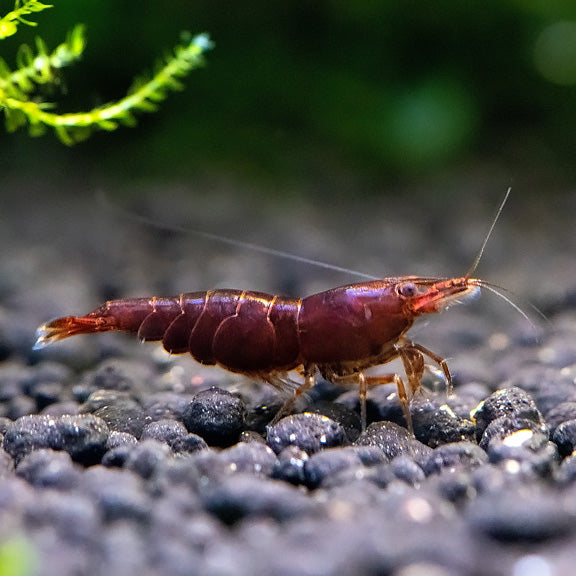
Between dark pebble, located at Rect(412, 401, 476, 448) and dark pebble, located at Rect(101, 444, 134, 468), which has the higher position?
dark pebble, located at Rect(101, 444, 134, 468)

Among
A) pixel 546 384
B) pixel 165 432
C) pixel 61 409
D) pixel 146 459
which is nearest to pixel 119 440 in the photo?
pixel 165 432

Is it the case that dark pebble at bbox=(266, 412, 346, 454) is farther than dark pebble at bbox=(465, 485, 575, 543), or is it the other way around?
dark pebble at bbox=(266, 412, 346, 454)

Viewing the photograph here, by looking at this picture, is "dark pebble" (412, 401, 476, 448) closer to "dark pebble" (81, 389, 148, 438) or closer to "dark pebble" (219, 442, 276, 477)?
"dark pebble" (219, 442, 276, 477)

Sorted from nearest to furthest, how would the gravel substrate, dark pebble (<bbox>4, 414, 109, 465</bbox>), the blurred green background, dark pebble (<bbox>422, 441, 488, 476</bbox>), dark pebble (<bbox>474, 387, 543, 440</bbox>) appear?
the gravel substrate < dark pebble (<bbox>422, 441, 488, 476</bbox>) < dark pebble (<bbox>4, 414, 109, 465</bbox>) < dark pebble (<bbox>474, 387, 543, 440</bbox>) < the blurred green background

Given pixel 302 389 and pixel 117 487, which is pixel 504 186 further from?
pixel 117 487

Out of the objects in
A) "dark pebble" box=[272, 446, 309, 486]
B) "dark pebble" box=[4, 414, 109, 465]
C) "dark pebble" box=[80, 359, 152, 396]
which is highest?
"dark pebble" box=[272, 446, 309, 486]

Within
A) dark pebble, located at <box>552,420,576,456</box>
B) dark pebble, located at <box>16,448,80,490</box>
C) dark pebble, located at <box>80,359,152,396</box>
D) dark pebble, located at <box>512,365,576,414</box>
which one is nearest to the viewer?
dark pebble, located at <box>16,448,80,490</box>

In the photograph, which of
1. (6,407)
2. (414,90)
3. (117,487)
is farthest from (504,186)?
(117,487)

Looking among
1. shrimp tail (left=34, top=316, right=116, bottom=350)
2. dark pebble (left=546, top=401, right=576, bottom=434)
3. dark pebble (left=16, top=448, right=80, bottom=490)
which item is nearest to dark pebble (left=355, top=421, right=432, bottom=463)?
dark pebble (left=546, top=401, right=576, bottom=434)
